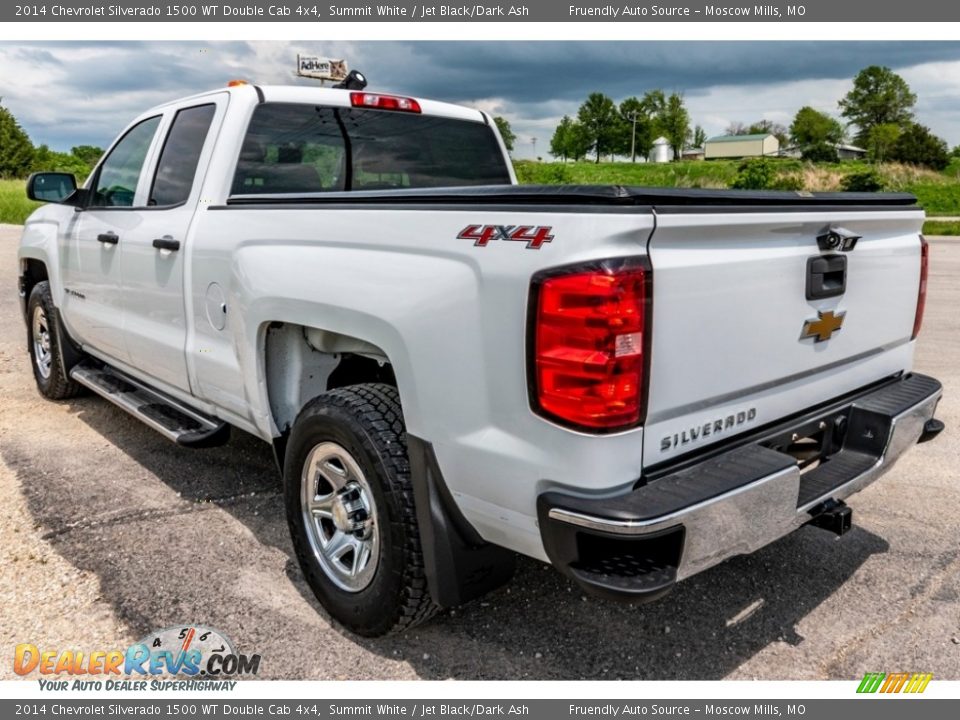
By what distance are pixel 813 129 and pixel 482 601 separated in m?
89.5

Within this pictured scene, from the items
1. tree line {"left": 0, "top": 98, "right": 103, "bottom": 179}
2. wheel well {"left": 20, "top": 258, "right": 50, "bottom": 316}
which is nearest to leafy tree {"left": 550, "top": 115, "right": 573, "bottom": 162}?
tree line {"left": 0, "top": 98, "right": 103, "bottom": 179}

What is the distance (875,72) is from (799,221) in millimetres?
105025

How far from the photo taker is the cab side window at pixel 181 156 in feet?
13.0

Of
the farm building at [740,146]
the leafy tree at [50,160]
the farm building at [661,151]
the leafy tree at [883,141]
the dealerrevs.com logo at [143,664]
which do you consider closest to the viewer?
the dealerrevs.com logo at [143,664]

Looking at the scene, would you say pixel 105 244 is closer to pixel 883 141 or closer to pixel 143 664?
pixel 143 664

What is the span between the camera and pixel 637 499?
2160 mm

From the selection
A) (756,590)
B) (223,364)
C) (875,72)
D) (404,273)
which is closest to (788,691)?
(756,590)

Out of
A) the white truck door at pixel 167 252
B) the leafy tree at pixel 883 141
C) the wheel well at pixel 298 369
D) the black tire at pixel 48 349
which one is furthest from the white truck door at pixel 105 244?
the leafy tree at pixel 883 141

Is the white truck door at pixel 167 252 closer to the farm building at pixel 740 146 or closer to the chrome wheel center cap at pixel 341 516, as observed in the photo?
the chrome wheel center cap at pixel 341 516

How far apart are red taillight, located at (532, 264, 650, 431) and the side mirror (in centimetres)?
437

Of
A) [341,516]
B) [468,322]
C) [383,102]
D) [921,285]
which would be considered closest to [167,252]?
[383,102]

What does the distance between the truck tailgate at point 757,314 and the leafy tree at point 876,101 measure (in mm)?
98606

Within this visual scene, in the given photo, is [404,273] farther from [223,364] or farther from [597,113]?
[597,113]

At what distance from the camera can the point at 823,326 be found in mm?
2814
